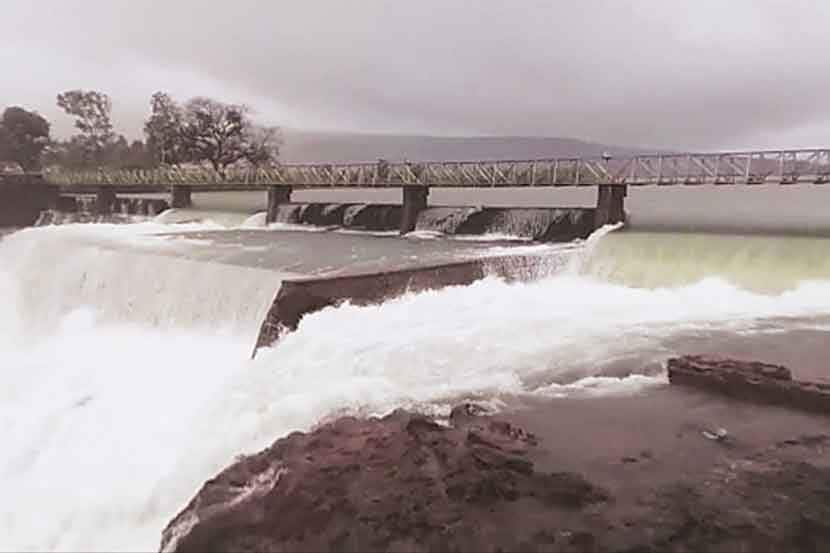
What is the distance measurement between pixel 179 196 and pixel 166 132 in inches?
704

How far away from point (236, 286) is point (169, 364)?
5.84 ft

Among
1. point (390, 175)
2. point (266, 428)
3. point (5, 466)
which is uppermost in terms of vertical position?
point (390, 175)

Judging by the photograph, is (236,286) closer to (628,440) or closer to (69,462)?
(69,462)

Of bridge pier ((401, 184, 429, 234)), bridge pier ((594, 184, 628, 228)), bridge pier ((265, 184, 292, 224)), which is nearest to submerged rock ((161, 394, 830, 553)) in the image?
bridge pier ((594, 184, 628, 228))

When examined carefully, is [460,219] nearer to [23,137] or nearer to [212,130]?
[212,130]

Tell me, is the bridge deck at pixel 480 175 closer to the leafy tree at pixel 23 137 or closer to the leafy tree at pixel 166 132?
the leafy tree at pixel 166 132

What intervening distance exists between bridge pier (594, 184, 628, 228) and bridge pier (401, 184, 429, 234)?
20.2 ft

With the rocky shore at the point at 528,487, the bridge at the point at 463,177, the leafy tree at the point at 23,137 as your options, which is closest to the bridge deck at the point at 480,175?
the bridge at the point at 463,177

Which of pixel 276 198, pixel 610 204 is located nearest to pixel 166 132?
pixel 276 198

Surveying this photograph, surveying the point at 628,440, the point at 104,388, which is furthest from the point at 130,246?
the point at 628,440

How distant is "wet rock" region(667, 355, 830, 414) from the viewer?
591 cm

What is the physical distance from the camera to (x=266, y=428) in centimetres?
583

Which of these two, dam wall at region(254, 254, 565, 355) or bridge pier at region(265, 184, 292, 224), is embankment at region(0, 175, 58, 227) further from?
dam wall at region(254, 254, 565, 355)

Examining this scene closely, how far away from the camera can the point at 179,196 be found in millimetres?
31766
